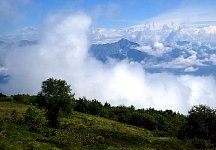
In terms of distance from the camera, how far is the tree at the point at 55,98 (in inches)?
3191

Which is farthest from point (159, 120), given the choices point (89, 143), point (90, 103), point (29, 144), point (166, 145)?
point (29, 144)

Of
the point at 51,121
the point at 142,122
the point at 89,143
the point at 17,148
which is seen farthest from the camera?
the point at 142,122

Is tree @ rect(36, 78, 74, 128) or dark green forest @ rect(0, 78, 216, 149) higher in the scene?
tree @ rect(36, 78, 74, 128)

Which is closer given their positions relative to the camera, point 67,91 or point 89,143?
point 89,143

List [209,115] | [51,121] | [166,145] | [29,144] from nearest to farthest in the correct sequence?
[29,144] < [166,145] < [51,121] < [209,115]

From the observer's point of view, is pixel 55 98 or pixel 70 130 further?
pixel 55 98

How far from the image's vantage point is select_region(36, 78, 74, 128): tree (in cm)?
8106

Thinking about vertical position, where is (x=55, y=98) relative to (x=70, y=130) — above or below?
above

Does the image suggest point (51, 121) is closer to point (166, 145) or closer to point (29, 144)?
point (166, 145)

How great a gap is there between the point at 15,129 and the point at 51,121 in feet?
102

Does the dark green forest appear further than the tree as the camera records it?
No

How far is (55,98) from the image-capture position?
266 ft

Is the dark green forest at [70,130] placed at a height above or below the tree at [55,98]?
below

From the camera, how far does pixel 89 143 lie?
4806cm
